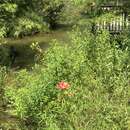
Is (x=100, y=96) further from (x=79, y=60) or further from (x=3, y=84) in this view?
(x=3, y=84)

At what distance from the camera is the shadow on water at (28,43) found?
1753 cm

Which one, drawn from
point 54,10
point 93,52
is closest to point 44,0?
point 54,10

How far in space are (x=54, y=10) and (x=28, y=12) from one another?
22.2 ft

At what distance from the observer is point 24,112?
725cm

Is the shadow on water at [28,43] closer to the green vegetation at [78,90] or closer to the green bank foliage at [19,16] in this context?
the green bank foliage at [19,16]

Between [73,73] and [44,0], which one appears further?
[44,0]

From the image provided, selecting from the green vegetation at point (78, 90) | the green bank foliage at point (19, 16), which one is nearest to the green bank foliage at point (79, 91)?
the green vegetation at point (78, 90)

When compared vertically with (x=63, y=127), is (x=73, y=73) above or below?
above

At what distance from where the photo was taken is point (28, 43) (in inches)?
830

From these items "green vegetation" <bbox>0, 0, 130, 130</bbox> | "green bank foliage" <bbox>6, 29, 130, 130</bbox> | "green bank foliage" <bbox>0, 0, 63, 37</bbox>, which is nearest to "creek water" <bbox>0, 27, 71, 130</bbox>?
"green bank foliage" <bbox>0, 0, 63, 37</bbox>

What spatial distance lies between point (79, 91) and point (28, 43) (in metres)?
14.3

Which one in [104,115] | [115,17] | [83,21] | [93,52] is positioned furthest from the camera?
[83,21]

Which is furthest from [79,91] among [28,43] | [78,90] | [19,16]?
[28,43]

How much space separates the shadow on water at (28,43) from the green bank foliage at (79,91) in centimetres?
890
